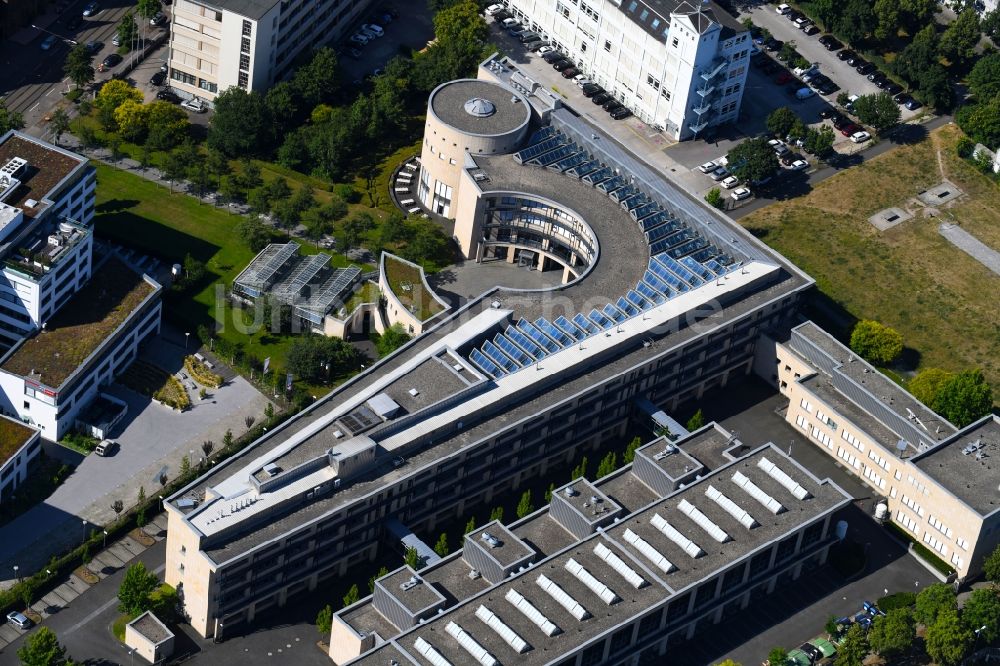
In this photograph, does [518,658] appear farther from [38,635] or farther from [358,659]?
[38,635]

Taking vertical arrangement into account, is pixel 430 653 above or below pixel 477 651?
below

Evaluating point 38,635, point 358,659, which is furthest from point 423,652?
point 38,635

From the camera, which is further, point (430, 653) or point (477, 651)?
point (477, 651)

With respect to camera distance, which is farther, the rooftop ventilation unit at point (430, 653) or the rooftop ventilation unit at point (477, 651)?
the rooftop ventilation unit at point (477, 651)

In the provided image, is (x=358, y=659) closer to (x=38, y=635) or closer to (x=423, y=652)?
(x=423, y=652)

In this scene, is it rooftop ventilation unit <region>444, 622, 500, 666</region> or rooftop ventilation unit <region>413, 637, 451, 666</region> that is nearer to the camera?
rooftop ventilation unit <region>413, 637, 451, 666</region>
